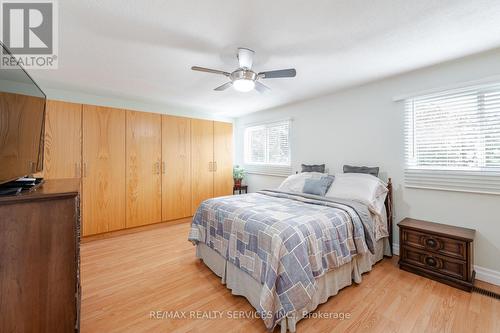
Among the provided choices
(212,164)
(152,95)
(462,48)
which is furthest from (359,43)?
(212,164)

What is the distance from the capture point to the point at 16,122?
1110mm

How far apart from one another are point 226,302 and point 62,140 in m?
3.29

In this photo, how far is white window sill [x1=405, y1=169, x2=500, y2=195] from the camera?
220 cm

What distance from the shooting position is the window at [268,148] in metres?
4.39

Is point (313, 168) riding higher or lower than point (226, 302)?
higher

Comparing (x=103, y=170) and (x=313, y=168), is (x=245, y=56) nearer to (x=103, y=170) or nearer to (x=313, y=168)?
(x=313, y=168)

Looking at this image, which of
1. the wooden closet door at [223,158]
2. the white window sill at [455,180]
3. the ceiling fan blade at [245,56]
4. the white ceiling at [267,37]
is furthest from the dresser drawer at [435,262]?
the wooden closet door at [223,158]

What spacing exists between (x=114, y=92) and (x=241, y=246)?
329 centimetres

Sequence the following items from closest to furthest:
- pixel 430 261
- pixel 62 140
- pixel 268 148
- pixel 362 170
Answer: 1. pixel 430 261
2. pixel 362 170
3. pixel 62 140
4. pixel 268 148

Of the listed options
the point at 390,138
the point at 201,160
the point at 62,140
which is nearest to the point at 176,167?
the point at 201,160

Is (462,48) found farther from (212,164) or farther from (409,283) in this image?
(212,164)

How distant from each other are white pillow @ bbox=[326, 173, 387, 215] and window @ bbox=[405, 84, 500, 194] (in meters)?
0.44

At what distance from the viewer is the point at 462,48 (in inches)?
84.5

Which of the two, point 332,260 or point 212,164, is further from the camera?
point 212,164
